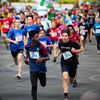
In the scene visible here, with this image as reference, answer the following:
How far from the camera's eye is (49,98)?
1036cm

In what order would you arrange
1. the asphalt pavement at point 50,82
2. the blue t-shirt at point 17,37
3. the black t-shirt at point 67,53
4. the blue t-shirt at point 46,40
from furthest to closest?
the blue t-shirt at point 46,40 < the blue t-shirt at point 17,37 < the asphalt pavement at point 50,82 < the black t-shirt at point 67,53

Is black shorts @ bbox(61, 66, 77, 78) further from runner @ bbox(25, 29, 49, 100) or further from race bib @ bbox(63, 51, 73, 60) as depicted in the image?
runner @ bbox(25, 29, 49, 100)

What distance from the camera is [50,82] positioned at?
12891mm

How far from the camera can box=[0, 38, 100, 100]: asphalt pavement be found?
10.8 meters

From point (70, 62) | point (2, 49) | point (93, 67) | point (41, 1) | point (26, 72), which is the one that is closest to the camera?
point (70, 62)

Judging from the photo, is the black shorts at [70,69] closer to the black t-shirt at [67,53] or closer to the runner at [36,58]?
the black t-shirt at [67,53]

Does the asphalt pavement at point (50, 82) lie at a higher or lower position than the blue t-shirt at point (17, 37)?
lower

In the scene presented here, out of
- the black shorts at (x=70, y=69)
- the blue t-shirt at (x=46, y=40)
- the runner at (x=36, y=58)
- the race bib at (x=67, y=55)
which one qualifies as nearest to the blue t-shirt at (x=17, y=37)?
the blue t-shirt at (x=46, y=40)

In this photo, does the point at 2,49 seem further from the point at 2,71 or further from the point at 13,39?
the point at 13,39

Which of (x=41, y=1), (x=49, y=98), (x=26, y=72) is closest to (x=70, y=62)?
(x=49, y=98)

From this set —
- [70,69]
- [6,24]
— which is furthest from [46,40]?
[6,24]

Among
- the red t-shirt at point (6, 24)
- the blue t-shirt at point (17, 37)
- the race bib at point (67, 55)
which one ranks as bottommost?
the red t-shirt at point (6, 24)

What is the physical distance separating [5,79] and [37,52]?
419 cm

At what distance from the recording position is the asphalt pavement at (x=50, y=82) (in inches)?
425
